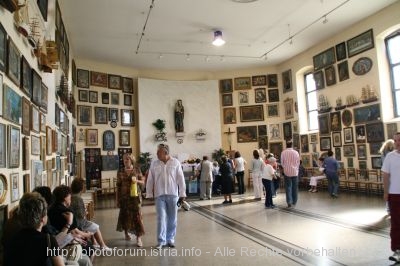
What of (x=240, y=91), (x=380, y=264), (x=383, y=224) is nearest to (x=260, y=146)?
(x=240, y=91)

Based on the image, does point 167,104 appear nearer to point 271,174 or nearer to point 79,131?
point 79,131

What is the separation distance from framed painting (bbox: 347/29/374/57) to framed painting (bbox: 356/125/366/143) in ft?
8.12

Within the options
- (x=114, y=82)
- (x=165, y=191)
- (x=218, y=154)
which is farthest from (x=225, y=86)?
(x=165, y=191)

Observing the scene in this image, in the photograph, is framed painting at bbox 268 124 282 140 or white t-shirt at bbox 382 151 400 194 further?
framed painting at bbox 268 124 282 140

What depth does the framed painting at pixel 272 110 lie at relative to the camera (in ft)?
54.6

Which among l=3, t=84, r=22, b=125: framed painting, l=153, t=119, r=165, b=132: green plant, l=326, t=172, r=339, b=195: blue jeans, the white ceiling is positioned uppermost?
the white ceiling

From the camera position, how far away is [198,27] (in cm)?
1138

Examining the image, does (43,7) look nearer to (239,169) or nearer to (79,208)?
(79,208)

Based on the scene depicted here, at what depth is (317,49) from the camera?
45.5ft

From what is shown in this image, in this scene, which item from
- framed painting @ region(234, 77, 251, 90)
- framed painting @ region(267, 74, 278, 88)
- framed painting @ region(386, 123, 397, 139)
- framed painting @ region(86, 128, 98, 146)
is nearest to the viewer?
framed painting @ region(386, 123, 397, 139)

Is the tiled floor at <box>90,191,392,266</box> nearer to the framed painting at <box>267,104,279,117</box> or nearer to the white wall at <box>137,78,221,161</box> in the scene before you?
the white wall at <box>137,78,221,161</box>

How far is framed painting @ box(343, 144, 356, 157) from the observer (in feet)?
39.8

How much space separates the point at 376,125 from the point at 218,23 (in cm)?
585

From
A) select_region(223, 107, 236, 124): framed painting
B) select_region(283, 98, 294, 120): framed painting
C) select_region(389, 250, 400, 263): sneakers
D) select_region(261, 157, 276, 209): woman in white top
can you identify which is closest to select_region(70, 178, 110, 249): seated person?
select_region(389, 250, 400, 263): sneakers
